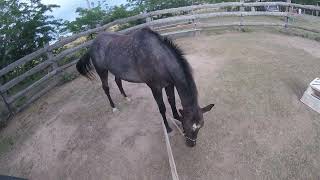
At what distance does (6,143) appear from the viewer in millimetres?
6242

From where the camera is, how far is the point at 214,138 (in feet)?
17.2

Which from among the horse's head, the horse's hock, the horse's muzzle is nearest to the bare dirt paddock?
the horse's hock

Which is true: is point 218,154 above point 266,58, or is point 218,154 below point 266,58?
below

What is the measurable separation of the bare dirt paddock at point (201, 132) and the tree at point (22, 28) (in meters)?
1.90

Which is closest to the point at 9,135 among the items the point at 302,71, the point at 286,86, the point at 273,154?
the point at 273,154

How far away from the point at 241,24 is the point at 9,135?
26.8ft

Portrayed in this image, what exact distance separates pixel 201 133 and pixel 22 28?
6.20m

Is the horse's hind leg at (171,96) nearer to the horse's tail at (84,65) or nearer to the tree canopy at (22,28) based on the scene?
the horse's tail at (84,65)

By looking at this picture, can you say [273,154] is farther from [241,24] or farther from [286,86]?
[241,24]

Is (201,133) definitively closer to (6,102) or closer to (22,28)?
(6,102)

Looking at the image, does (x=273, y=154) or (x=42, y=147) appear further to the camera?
(x=42, y=147)

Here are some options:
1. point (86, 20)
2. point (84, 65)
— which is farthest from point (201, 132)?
point (86, 20)

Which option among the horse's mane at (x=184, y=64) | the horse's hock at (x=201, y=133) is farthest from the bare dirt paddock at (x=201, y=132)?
the horse's mane at (x=184, y=64)

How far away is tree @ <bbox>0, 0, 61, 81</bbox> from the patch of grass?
9.01 ft
